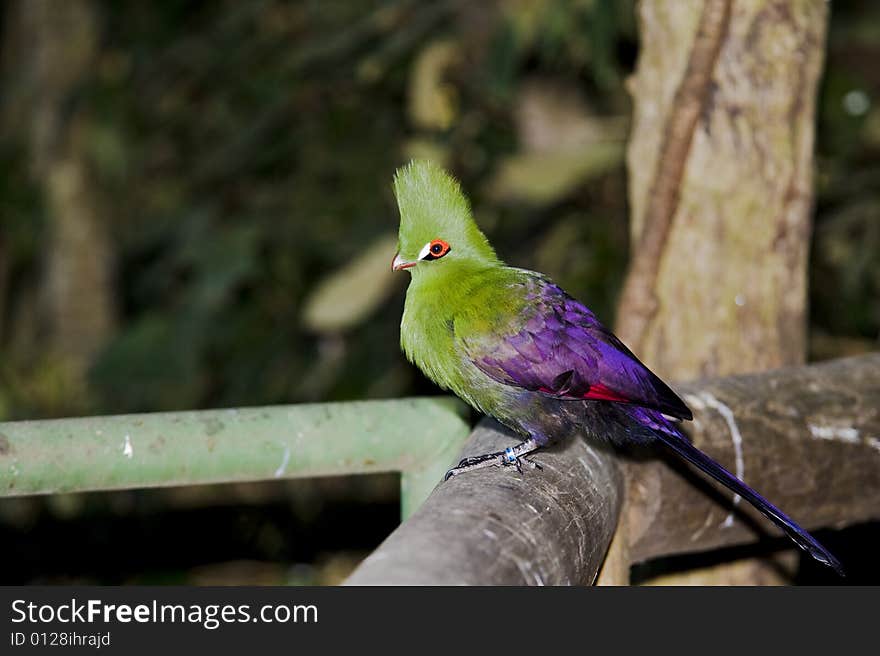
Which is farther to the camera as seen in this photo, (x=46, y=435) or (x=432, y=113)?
(x=432, y=113)

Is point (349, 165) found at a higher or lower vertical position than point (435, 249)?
higher

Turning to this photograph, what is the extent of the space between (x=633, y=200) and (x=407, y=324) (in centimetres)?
81

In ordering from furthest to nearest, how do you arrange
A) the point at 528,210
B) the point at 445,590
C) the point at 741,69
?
the point at 528,210
the point at 741,69
the point at 445,590

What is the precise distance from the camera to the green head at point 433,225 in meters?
2.12

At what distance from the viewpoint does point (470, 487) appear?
1.63 m

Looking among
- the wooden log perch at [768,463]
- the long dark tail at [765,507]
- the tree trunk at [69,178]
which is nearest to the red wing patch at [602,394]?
the long dark tail at [765,507]

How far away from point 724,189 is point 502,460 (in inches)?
38.7

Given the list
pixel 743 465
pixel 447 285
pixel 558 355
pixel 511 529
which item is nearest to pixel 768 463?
pixel 743 465

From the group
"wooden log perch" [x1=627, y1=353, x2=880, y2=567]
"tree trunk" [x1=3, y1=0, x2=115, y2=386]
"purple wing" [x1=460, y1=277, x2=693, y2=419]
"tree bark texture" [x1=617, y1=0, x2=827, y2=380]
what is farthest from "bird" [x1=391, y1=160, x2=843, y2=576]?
"tree trunk" [x1=3, y1=0, x2=115, y2=386]

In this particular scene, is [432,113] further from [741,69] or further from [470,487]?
[470,487]

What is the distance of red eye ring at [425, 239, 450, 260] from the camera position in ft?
7.11

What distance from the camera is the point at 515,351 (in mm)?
2021

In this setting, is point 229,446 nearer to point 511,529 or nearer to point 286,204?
point 511,529

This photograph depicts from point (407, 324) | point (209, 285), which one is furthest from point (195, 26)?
point (407, 324)
